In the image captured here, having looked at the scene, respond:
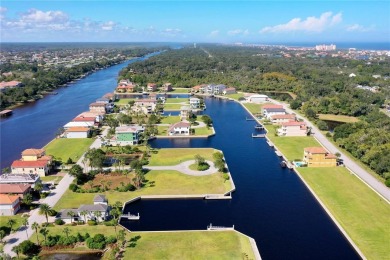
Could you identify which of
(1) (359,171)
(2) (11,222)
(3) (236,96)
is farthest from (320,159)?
(3) (236,96)

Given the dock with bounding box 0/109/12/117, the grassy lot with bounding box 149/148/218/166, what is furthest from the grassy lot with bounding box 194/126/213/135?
the dock with bounding box 0/109/12/117

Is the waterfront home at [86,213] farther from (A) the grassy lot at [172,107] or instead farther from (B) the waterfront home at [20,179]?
(A) the grassy lot at [172,107]

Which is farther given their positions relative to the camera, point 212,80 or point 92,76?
point 92,76

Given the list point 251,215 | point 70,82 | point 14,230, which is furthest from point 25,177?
point 70,82

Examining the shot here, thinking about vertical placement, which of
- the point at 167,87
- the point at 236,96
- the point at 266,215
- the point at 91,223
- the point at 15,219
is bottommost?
the point at 266,215

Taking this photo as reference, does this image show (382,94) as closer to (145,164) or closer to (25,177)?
(145,164)

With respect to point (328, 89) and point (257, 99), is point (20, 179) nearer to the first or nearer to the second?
point (257, 99)

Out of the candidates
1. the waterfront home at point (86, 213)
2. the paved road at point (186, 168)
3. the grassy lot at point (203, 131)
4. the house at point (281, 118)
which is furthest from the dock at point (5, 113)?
the house at point (281, 118)
